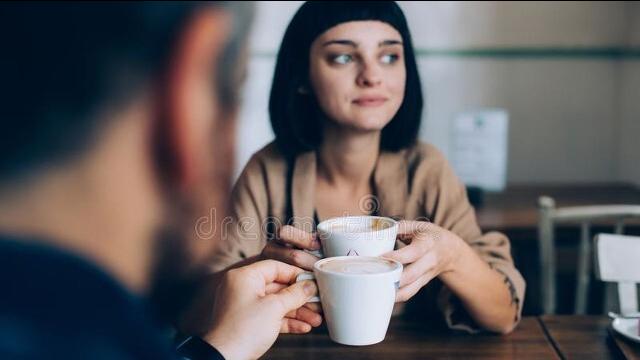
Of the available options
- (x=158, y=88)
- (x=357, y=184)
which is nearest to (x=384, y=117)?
(x=357, y=184)

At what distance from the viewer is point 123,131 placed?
3.35 ft

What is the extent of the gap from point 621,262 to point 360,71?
0.37 metres

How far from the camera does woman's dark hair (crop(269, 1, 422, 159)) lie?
77 cm

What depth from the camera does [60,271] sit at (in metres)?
0.46

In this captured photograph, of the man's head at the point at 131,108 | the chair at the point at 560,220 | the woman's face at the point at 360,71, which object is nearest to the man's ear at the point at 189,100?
the man's head at the point at 131,108

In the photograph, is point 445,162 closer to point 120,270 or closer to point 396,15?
point 396,15

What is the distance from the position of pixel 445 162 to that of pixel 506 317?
256 millimetres

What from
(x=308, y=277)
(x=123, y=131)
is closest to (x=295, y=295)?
(x=308, y=277)

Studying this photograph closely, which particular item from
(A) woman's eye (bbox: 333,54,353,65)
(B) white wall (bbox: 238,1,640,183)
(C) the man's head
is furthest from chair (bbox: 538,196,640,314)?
(C) the man's head

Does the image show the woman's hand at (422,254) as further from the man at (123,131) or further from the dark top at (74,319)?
the man at (123,131)

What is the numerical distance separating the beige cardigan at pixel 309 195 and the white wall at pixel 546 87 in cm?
29

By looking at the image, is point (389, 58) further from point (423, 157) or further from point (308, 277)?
point (308, 277)

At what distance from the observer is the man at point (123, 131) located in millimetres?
956

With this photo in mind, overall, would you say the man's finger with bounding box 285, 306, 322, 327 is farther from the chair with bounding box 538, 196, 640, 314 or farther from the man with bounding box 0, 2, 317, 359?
the chair with bounding box 538, 196, 640, 314
